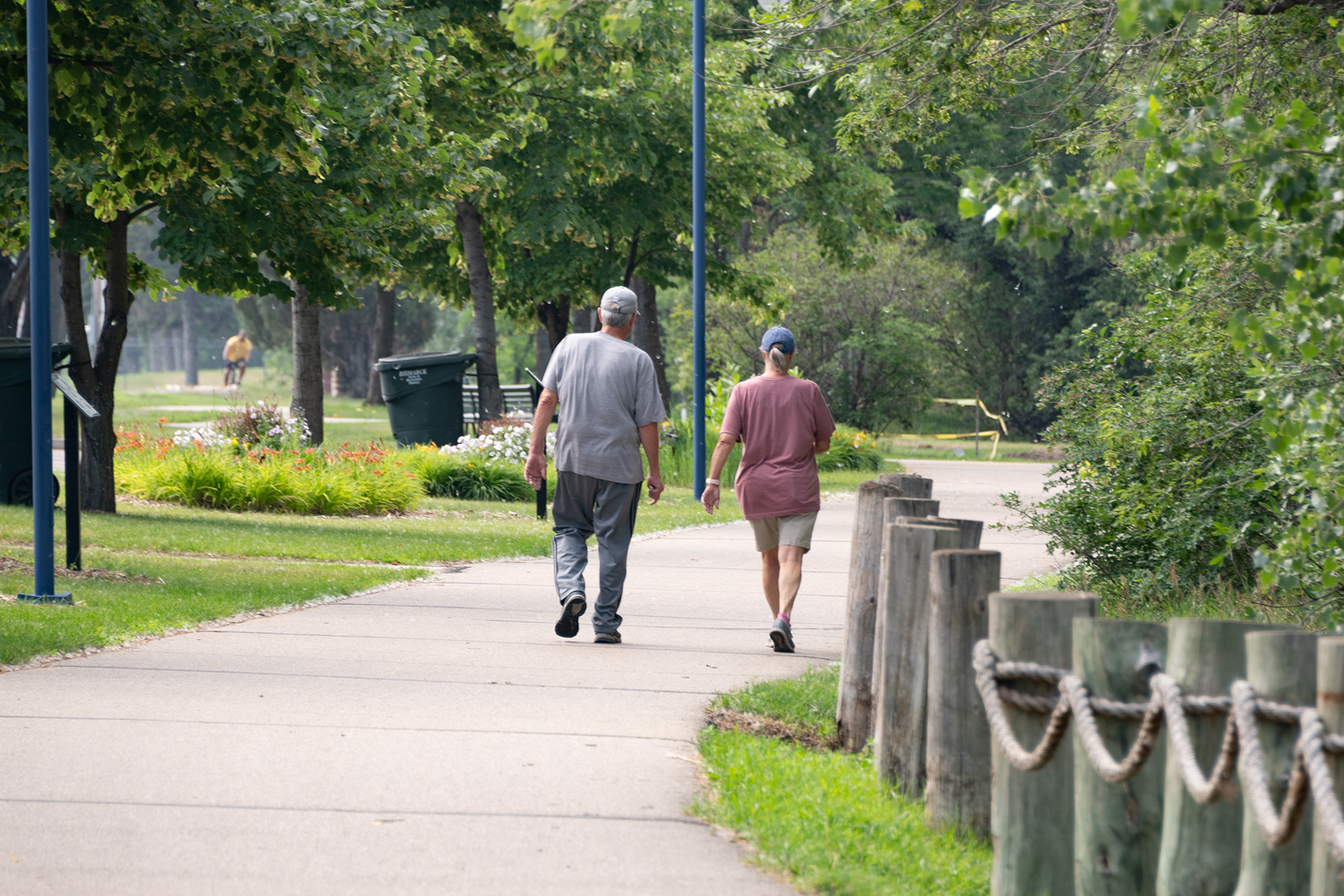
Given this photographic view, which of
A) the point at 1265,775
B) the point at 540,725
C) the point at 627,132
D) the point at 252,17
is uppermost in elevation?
the point at 627,132

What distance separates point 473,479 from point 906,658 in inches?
526

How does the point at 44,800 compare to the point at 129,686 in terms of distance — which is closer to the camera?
the point at 44,800

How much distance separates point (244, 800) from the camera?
15.2 ft

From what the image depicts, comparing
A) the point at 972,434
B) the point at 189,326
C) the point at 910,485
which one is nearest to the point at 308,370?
the point at 910,485

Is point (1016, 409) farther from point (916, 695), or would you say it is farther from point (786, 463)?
point (916, 695)

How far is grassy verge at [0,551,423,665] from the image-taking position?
7.27 m

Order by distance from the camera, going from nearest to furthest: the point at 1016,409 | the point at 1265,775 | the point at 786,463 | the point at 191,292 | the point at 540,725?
the point at 1265,775 < the point at 540,725 < the point at 786,463 < the point at 1016,409 < the point at 191,292

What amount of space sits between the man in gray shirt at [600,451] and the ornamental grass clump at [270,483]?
7919mm

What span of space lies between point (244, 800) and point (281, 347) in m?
52.0

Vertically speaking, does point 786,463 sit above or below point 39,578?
above

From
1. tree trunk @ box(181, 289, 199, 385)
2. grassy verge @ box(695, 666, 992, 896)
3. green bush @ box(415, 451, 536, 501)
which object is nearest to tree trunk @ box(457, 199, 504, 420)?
green bush @ box(415, 451, 536, 501)

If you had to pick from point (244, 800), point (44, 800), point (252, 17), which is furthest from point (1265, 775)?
point (252, 17)

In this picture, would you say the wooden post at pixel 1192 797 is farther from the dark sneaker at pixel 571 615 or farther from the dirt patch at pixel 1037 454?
the dirt patch at pixel 1037 454

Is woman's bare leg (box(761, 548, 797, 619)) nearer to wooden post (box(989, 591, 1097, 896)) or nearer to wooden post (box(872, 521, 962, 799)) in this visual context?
wooden post (box(872, 521, 962, 799))
